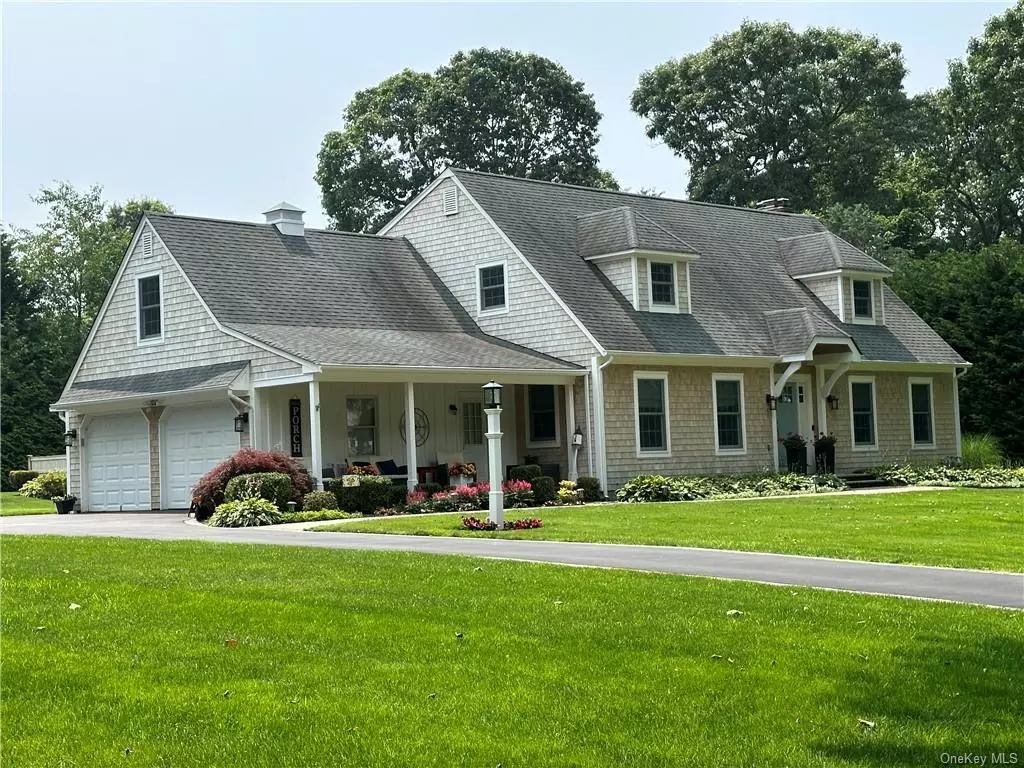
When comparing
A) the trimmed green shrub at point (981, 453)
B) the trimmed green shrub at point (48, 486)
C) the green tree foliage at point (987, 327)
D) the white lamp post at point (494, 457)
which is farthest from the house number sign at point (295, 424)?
the green tree foliage at point (987, 327)

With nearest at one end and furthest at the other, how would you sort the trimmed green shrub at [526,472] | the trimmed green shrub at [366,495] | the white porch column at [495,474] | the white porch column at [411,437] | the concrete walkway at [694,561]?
the concrete walkway at [694,561]
the white porch column at [495,474]
the trimmed green shrub at [366,495]
the white porch column at [411,437]
the trimmed green shrub at [526,472]

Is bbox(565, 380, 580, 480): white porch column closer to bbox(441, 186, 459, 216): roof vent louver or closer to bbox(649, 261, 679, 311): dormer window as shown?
bbox(649, 261, 679, 311): dormer window

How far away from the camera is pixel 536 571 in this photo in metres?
12.9

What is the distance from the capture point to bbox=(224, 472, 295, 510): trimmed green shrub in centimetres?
2292

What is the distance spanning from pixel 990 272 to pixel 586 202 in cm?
1205

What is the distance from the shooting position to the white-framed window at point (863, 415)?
110ft

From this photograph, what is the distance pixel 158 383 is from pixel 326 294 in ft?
13.2

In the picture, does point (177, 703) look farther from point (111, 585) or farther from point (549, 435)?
point (549, 435)

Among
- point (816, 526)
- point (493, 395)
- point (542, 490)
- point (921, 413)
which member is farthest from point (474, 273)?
point (816, 526)

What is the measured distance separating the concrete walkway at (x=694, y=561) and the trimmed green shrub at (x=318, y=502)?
269cm

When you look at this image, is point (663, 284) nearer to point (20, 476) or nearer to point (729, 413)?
point (729, 413)

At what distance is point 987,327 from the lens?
37.5m

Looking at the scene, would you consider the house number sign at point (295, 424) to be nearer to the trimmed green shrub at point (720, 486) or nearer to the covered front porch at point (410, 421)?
the covered front porch at point (410, 421)

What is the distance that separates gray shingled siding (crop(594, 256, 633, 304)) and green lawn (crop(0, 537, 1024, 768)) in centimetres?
→ 1877
